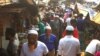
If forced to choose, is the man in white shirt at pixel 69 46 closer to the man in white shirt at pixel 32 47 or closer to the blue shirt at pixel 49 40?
the blue shirt at pixel 49 40

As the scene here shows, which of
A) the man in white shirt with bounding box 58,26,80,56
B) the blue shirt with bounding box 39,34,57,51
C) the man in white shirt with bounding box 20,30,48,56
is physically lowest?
the blue shirt with bounding box 39,34,57,51

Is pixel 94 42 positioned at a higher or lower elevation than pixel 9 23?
higher

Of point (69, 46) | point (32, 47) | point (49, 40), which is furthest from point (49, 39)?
point (32, 47)

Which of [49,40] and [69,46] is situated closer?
[69,46]

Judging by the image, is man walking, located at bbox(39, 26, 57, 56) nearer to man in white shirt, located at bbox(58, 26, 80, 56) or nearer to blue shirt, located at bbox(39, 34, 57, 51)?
blue shirt, located at bbox(39, 34, 57, 51)

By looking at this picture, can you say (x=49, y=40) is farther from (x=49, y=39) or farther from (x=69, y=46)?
(x=69, y=46)

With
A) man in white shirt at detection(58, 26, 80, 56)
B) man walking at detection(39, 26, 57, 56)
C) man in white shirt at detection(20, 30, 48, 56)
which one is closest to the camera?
man in white shirt at detection(20, 30, 48, 56)

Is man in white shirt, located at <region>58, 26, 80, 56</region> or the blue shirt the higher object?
man in white shirt, located at <region>58, 26, 80, 56</region>

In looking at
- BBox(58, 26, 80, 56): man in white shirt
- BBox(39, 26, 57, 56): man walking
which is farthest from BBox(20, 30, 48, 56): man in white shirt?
BBox(39, 26, 57, 56): man walking

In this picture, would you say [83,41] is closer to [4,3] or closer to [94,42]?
[4,3]

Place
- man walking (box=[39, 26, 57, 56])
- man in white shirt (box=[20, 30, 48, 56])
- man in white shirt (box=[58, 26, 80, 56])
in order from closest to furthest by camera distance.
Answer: man in white shirt (box=[20, 30, 48, 56]) < man in white shirt (box=[58, 26, 80, 56]) < man walking (box=[39, 26, 57, 56])

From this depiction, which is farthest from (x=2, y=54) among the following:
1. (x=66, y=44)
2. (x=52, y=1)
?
(x=52, y=1)

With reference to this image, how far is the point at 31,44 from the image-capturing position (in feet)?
32.0

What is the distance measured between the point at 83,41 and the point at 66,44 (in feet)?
22.8
